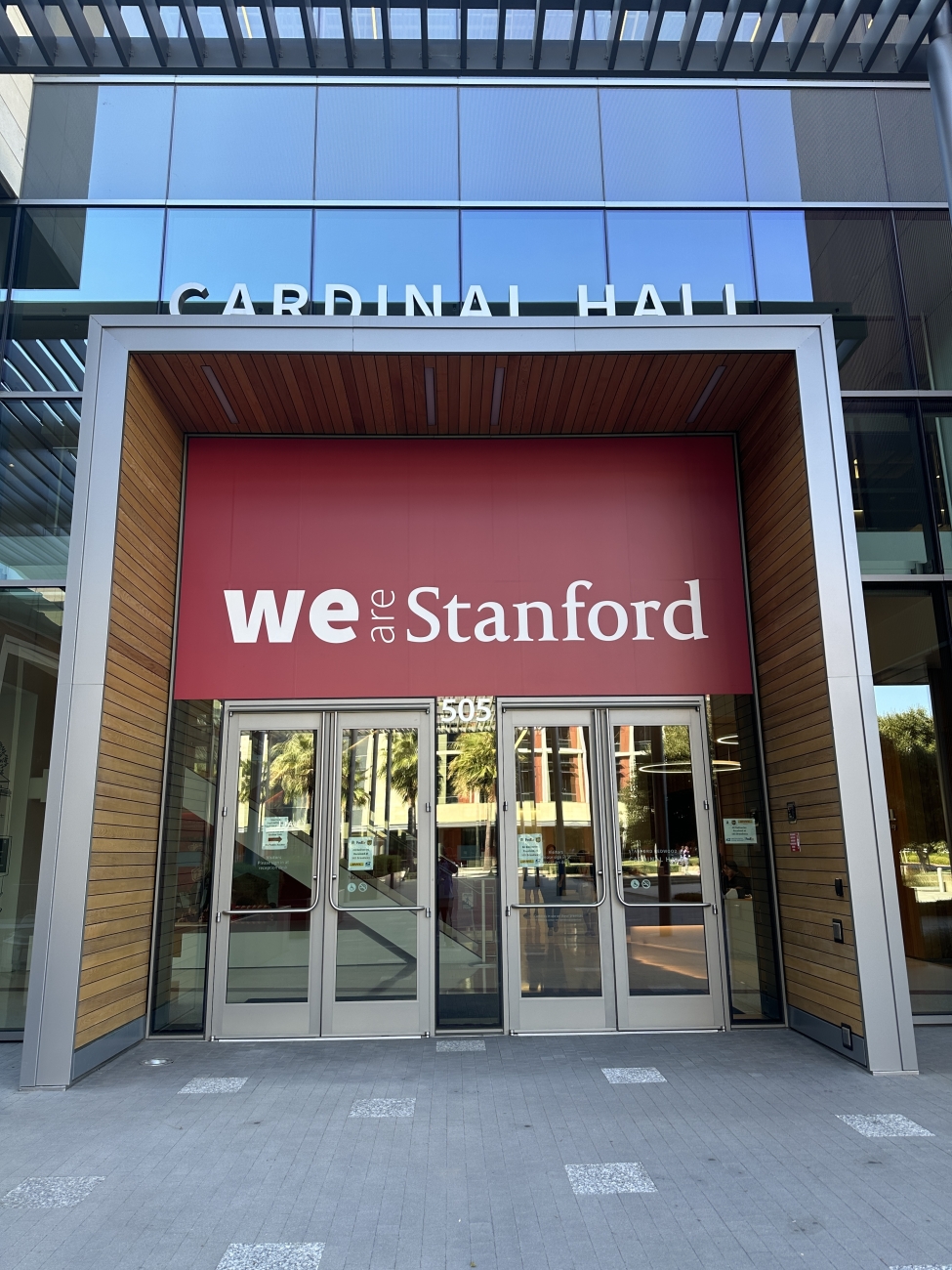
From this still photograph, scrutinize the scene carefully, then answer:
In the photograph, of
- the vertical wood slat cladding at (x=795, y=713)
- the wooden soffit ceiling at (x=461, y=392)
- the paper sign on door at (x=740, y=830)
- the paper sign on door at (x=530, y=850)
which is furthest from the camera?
the paper sign on door at (x=740, y=830)

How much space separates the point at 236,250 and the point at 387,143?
1.71 meters

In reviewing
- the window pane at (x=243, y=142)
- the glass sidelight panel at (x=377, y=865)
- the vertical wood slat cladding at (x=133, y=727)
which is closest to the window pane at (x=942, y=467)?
the glass sidelight panel at (x=377, y=865)

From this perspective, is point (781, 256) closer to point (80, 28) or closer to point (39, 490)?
point (80, 28)

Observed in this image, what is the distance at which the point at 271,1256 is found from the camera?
342 centimetres

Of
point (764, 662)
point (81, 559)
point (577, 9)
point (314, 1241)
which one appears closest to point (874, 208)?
point (577, 9)

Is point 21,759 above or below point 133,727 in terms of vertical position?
below

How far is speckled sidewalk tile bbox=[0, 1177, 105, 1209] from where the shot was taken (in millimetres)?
3943

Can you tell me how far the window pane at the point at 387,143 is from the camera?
7.88 m

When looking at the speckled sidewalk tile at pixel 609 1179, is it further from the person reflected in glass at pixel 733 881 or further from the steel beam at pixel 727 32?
the steel beam at pixel 727 32

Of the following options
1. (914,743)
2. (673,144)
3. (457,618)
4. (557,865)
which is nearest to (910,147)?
(673,144)

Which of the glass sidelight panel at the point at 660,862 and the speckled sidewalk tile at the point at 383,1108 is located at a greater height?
the glass sidelight panel at the point at 660,862

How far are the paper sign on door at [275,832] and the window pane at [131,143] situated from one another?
18.0 feet

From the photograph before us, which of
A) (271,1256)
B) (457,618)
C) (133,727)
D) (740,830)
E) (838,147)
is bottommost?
(271,1256)

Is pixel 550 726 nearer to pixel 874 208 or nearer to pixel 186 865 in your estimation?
pixel 186 865
